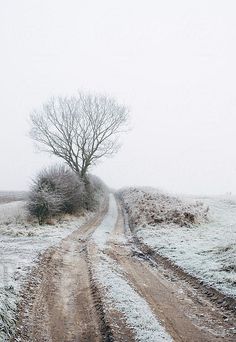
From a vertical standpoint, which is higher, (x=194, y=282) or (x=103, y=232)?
(x=103, y=232)

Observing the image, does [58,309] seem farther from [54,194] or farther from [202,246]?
[54,194]

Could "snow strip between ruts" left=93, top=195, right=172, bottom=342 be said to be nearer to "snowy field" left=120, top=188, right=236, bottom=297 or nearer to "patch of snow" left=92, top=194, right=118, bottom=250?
"snowy field" left=120, top=188, right=236, bottom=297

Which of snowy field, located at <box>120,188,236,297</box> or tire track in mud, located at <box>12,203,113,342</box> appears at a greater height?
snowy field, located at <box>120,188,236,297</box>

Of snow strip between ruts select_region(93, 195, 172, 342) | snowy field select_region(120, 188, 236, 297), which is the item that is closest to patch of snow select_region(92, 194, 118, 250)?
snowy field select_region(120, 188, 236, 297)

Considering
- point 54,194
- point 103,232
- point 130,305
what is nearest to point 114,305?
point 130,305

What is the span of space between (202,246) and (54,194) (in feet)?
49.6

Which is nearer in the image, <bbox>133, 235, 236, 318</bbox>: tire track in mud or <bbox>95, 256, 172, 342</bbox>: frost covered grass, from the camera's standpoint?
<bbox>95, 256, 172, 342</bbox>: frost covered grass

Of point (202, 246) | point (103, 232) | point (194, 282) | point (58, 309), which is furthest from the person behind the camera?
point (103, 232)

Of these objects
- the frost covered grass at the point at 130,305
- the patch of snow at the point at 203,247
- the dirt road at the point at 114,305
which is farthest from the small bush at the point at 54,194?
the frost covered grass at the point at 130,305

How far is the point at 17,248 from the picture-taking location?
16172 mm

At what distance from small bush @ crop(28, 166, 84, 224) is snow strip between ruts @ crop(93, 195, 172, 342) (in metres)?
12.8

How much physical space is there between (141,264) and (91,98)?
34.2 m

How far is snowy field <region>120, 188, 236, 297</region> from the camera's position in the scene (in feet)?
39.3

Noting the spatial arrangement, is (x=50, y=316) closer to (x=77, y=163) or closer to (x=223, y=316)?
(x=223, y=316)
